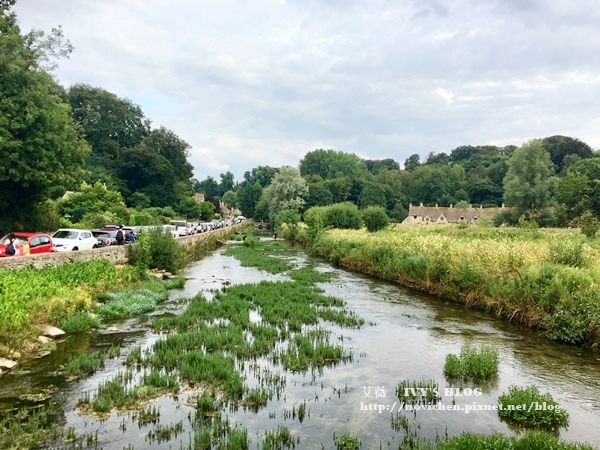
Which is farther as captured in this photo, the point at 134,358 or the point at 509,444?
the point at 134,358

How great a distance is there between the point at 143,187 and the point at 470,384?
78.6 m

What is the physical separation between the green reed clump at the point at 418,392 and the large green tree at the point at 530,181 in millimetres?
62232

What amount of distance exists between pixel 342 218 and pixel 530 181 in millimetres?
33122

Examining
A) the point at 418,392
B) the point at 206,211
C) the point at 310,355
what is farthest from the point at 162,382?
the point at 206,211

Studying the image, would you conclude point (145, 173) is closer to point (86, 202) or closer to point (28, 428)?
point (86, 202)

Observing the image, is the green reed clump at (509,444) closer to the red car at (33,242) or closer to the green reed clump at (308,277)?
the green reed clump at (308,277)

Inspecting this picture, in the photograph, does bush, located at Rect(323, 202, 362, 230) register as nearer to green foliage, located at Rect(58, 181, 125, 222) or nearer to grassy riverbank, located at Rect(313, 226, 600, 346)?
grassy riverbank, located at Rect(313, 226, 600, 346)

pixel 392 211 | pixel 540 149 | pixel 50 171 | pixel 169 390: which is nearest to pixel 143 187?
pixel 50 171

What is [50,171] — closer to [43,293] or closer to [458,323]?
[43,293]

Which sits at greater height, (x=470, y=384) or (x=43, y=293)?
(x=43, y=293)

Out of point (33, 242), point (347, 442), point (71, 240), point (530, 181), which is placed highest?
point (530, 181)

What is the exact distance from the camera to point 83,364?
1118 centimetres

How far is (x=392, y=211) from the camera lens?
111 m

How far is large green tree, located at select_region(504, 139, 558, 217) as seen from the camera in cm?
6419
